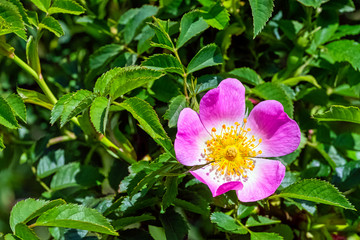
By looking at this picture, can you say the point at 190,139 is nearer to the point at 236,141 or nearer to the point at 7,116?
the point at 236,141

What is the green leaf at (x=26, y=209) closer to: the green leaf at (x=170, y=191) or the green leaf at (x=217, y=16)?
the green leaf at (x=170, y=191)

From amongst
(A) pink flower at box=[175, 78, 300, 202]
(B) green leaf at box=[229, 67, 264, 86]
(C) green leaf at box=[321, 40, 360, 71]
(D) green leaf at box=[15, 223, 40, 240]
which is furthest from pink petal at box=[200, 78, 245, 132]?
(D) green leaf at box=[15, 223, 40, 240]

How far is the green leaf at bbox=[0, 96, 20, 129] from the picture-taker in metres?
0.91

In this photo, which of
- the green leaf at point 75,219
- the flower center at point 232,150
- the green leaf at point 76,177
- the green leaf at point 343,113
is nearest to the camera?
the green leaf at point 75,219

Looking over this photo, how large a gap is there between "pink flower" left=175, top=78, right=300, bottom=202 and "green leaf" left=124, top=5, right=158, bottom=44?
36cm

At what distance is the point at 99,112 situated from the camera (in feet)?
2.96

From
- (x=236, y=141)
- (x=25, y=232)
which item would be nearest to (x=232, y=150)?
(x=236, y=141)

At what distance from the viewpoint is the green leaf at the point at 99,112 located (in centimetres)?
88

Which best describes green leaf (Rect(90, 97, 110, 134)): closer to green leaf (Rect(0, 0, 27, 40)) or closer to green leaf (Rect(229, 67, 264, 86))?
green leaf (Rect(0, 0, 27, 40))

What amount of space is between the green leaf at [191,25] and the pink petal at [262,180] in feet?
1.12

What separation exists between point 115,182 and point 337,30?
77 cm

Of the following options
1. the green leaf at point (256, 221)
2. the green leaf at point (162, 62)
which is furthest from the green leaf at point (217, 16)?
the green leaf at point (256, 221)

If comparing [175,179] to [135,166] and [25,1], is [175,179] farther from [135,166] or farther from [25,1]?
[25,1]

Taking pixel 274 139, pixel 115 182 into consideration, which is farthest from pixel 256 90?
pixel 115 182
